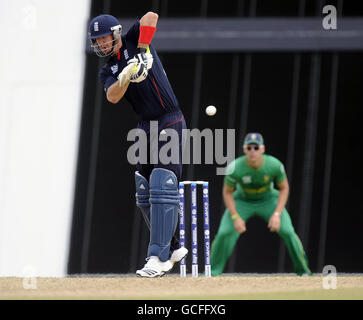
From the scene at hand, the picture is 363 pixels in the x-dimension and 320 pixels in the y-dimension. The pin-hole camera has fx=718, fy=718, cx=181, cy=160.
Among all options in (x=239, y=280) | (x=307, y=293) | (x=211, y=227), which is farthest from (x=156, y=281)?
(x=211, y=227)

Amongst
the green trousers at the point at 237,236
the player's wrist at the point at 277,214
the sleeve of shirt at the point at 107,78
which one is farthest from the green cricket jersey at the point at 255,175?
the sleeve of shirt at the point at 107,78

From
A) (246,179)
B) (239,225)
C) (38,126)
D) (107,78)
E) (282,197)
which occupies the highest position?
(107,78)

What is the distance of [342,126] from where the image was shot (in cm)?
666

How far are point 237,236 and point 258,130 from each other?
1.25 metres

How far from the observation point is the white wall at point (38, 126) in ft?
23.1

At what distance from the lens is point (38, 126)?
23.2 ft

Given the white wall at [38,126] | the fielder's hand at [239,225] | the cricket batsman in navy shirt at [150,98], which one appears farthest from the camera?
the white wall at [38,126]

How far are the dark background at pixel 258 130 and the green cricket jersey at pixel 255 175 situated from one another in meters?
0.90

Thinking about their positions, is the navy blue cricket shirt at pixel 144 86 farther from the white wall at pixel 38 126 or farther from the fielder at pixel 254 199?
the white wall at pixel 38 126

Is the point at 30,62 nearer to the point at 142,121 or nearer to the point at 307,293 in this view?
the point at 142,121

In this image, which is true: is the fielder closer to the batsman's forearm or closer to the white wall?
the white wall

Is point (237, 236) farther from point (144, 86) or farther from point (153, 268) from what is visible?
point (144, 86)

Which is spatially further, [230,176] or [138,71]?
[230,176]

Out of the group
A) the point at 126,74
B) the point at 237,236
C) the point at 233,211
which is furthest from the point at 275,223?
the point at 126,74
